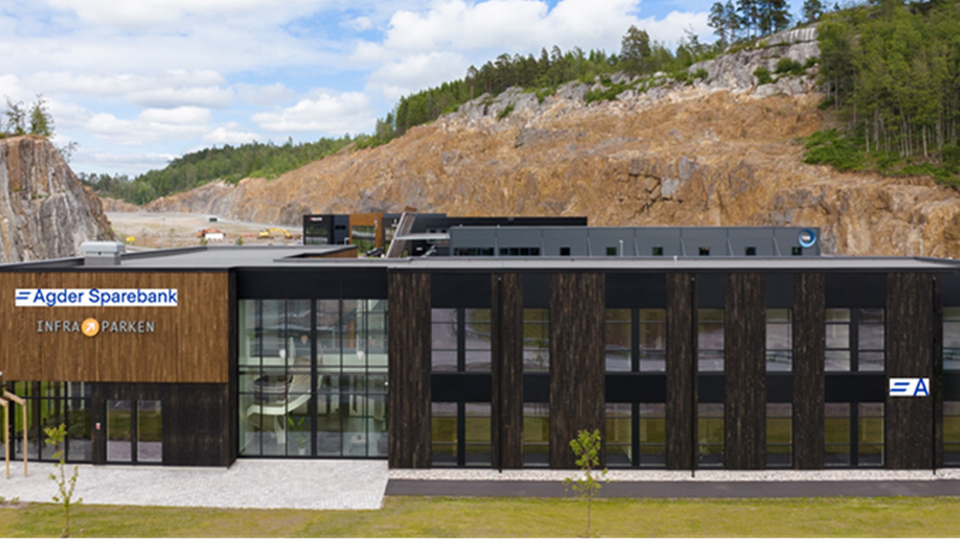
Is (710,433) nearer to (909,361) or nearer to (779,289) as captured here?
(779,289)

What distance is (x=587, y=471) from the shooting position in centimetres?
1823

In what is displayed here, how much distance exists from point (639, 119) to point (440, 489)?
96.3 meters

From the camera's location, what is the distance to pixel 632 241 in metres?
49.0

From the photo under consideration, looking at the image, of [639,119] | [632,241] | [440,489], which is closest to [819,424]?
[440,489]

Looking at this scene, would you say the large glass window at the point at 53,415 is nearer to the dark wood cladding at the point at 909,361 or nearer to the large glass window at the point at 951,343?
the dark wood cladding at the point at 909,361

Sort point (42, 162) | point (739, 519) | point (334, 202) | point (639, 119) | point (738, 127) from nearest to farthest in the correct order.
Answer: point (739, 519) → point (42, 162) → point (738, 127) → point (639, 119) → point (334, 202)

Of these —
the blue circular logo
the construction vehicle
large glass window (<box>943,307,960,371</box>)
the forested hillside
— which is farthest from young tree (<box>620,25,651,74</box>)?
large glass window (<box>943,307,960,371</box>)

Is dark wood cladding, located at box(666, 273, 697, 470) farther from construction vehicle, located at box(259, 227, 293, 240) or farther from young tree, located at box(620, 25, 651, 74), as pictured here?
young tree, located at box(620, 25, 651, 74)

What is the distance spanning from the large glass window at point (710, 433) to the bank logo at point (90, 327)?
1996 centimetres

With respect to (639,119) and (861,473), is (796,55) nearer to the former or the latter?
(639,119)

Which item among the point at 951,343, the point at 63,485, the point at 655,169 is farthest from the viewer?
the point at 655,169

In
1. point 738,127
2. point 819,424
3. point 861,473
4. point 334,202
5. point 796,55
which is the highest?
point 796,55

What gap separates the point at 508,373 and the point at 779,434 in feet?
30.0

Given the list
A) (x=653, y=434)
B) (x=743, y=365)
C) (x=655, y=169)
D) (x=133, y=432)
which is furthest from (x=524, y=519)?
(x=655, y=169)
